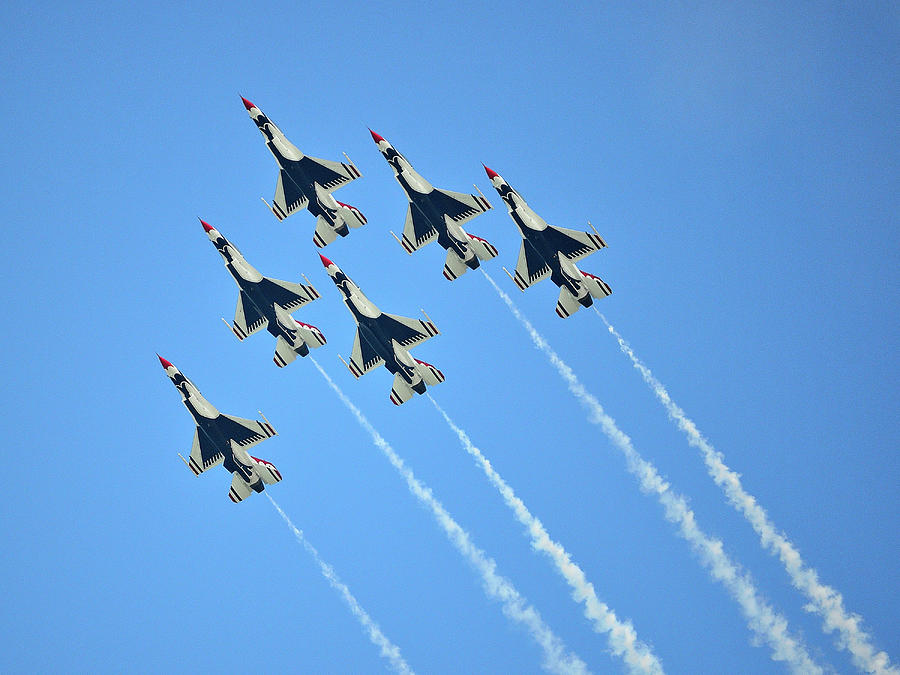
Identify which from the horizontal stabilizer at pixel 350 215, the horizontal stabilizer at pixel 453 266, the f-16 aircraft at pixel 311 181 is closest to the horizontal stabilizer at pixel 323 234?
the f-16 aircraft at pixel 311 181

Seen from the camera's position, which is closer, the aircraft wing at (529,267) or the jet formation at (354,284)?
the jet formation at (354,284)

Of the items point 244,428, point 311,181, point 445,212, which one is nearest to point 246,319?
point 244,428

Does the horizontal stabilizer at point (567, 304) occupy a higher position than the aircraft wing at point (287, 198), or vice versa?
the horizontal stabilizer at point (567, 304)

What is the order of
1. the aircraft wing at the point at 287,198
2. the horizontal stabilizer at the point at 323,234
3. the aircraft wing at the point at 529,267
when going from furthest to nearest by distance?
1. the horizontal stabilizer at the point at 323,234
2. the aircraft wing at the point at 287,198
3. the aircraft wing at the point at 529,267

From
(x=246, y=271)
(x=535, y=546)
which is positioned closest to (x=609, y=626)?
(x=535, y=546)

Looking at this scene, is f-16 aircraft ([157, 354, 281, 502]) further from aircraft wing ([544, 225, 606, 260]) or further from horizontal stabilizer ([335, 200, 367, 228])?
aircraft wing ([544, 225, 606, 260])

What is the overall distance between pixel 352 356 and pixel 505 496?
14.4 m

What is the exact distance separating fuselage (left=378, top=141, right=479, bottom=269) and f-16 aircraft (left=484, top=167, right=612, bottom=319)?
313 centimetres

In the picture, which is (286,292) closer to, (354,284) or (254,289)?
(254,289)

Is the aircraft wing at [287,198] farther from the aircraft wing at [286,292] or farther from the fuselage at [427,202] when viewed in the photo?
the fuselage at [427,202]

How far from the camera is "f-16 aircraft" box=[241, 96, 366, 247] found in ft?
293

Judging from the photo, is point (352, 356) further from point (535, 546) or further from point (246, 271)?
point (535, 546)

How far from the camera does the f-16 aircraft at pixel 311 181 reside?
89438 mm

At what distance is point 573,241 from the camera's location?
87.9 m
